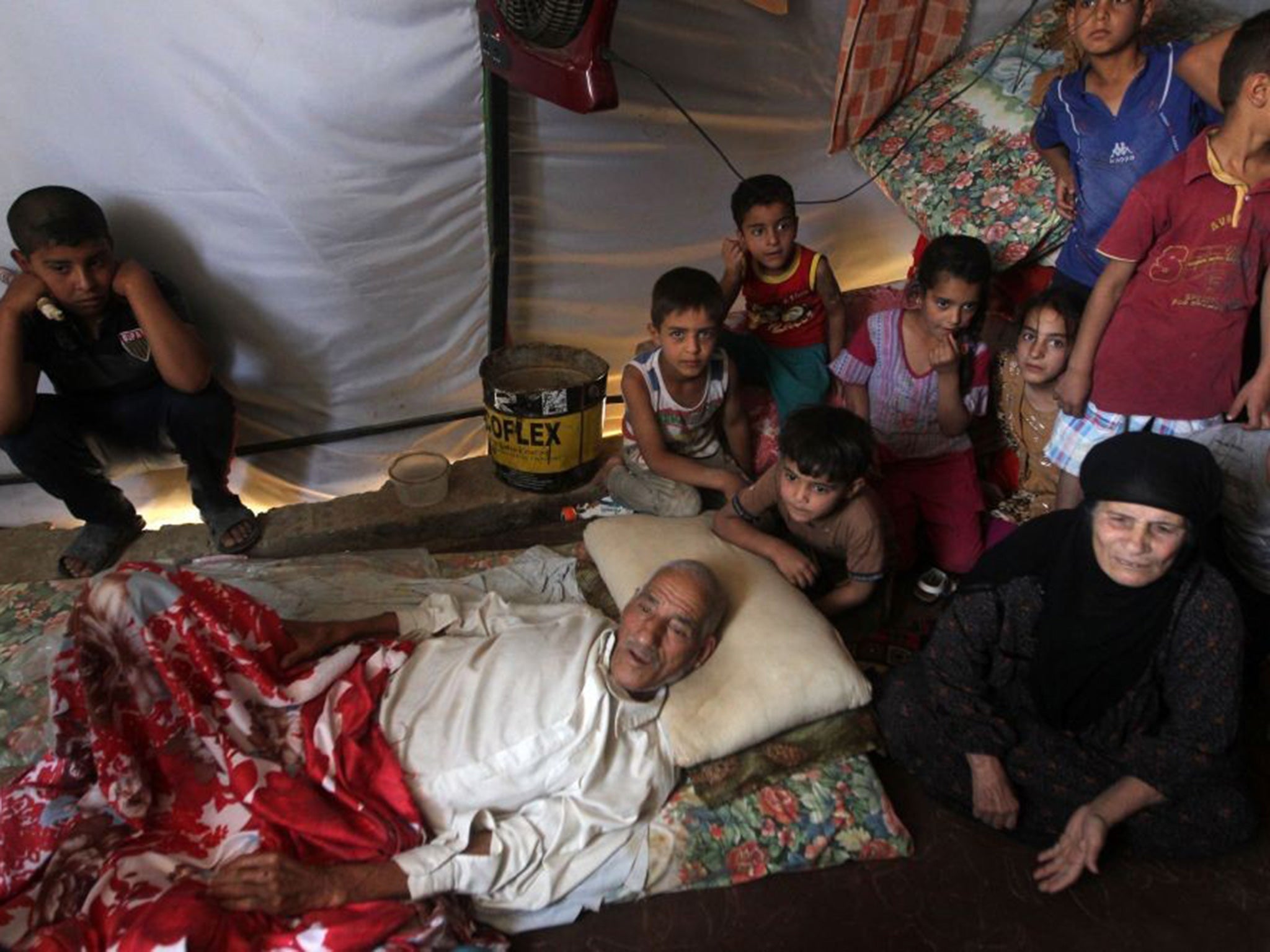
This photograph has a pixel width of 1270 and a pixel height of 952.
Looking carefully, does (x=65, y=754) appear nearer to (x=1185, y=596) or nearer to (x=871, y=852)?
(x=871, y=852)

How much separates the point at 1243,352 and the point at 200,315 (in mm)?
3012

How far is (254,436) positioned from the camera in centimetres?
308

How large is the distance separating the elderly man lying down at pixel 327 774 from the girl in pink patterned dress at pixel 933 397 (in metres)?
1.19

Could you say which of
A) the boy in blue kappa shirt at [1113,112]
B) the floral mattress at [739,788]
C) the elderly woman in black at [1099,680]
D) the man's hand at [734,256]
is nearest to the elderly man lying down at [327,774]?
the floral mattress at [739,788]

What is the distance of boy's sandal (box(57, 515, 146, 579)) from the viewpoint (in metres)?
2.70

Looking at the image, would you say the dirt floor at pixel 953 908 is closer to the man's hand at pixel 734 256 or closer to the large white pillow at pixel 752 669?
the large white pillow at pixel 752 669

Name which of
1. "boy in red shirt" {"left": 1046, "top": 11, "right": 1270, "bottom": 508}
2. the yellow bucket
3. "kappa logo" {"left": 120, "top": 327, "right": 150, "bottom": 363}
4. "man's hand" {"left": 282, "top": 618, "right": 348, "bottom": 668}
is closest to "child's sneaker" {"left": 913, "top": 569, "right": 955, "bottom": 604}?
"boy in red shirt" {"left": 1046, "top": 11, "right": 1270, "bottom": 508}

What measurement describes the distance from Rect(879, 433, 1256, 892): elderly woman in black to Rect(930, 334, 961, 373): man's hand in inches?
31.8

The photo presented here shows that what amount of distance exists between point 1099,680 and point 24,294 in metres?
2.77

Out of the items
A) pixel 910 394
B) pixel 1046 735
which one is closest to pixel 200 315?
pixel 910 394

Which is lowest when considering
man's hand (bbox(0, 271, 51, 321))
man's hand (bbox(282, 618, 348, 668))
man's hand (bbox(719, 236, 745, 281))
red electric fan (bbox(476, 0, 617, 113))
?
man's hand (bbox(282, 618, 348, 668))

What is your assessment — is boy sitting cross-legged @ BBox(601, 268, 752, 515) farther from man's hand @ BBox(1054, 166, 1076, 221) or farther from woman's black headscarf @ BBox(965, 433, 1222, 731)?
man's hand @ BBox(1054, 166, 1076, 221)

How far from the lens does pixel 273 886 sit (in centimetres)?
159

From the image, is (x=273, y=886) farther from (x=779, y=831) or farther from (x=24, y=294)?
(x=24, y=294)
